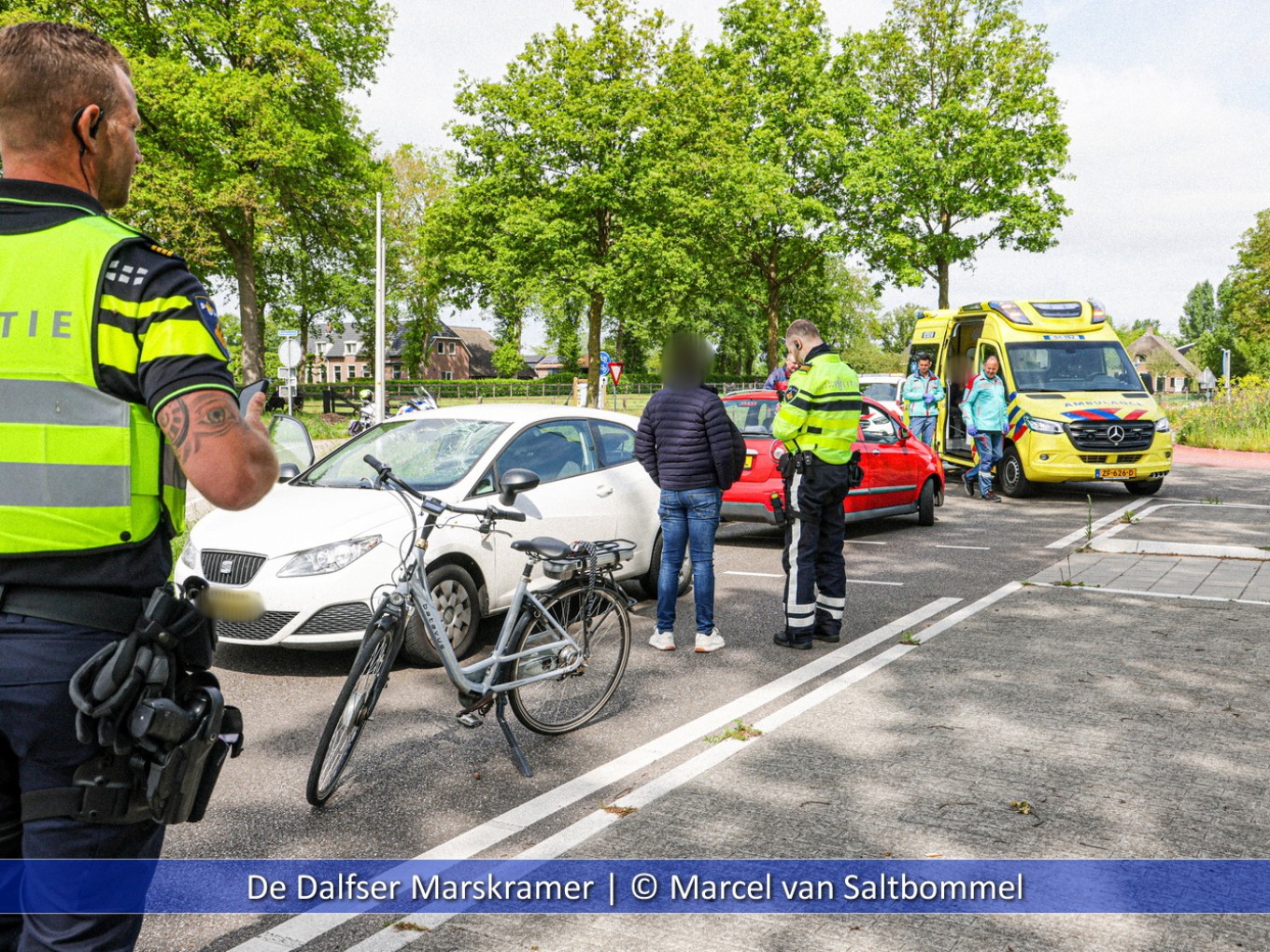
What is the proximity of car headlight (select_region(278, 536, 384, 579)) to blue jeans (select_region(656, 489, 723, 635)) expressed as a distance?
6.11 feet

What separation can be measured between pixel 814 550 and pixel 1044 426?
9.12m

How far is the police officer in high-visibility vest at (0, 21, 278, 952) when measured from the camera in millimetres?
1779

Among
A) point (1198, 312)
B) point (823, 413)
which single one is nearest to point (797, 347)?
Result: point (823, 413)

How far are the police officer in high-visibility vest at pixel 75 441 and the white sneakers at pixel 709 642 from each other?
4.97 metres

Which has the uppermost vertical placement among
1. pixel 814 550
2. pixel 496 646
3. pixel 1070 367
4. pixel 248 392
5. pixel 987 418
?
pixel 1070 367

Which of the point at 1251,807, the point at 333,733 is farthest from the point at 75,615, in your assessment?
the point at 1251,807

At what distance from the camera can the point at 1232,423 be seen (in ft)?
85.0

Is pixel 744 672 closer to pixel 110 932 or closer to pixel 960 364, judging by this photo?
pixel 110 932

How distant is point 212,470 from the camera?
186cm

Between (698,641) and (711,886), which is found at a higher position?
(698,641)

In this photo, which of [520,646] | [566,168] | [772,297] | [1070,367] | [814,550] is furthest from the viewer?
[772,297]

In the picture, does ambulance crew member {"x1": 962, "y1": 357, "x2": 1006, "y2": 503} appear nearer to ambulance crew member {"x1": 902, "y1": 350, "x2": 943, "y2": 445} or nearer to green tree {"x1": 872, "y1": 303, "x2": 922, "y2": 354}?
ambulance crew member {"x1": 902, "y1": 350, "x2": 943, "y2": 445}

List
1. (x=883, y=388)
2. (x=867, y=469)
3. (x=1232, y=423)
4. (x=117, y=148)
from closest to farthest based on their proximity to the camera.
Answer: (x=117, y=148), (x=867, y=469), (x=883, y=388), (x=1232, y=423)

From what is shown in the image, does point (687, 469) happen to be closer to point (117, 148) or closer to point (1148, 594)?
point (1148, 594)
